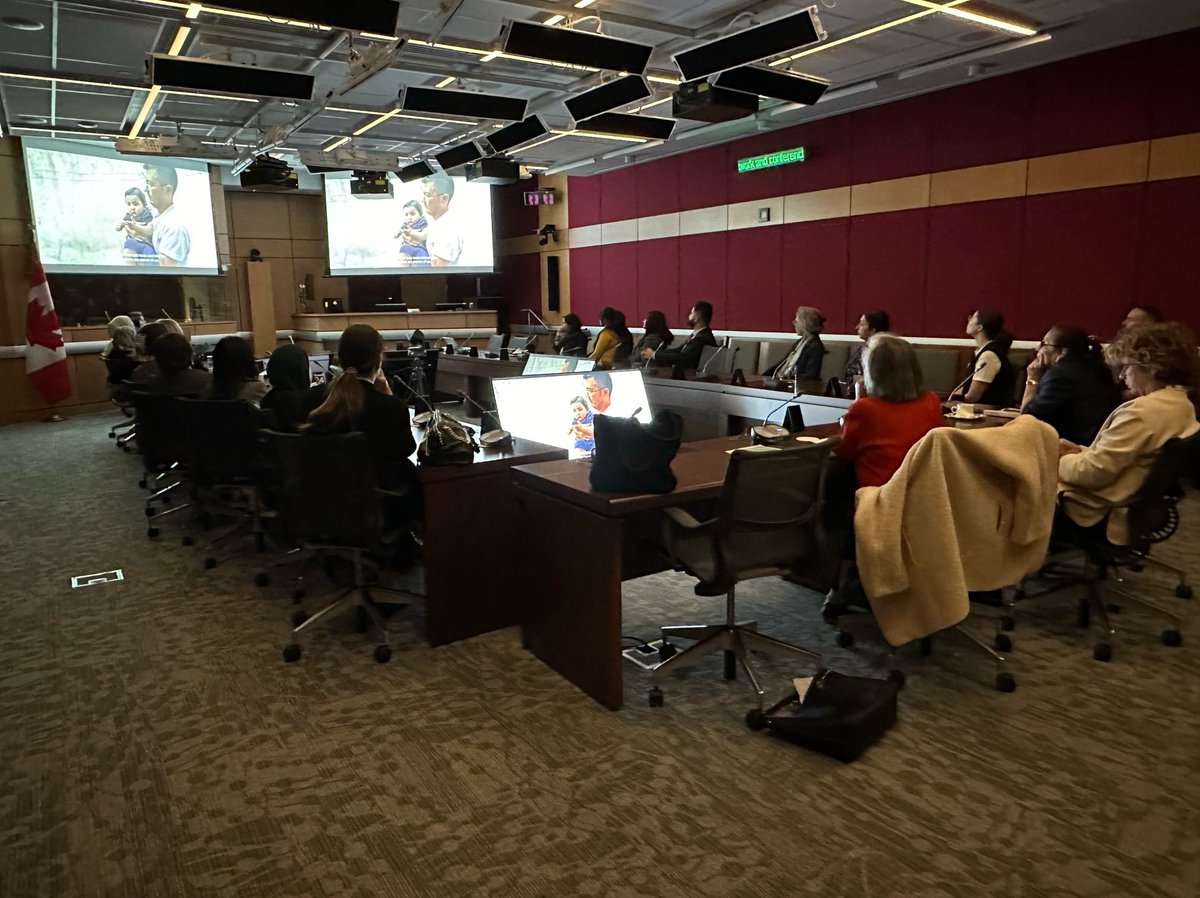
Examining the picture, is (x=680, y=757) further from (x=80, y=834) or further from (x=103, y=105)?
(x=103, y=105)

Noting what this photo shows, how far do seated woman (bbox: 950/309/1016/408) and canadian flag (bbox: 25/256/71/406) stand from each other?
10.6 metres

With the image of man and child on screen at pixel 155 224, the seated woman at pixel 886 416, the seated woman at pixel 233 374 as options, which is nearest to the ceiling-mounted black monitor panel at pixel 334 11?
the seated woman at pixel 233 374

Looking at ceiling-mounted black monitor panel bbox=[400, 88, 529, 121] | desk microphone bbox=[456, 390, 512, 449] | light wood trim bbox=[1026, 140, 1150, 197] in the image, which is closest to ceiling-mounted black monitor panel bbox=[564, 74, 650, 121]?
ceiling-mounted black monitor panel bbox=[400, 88, 529, 121]

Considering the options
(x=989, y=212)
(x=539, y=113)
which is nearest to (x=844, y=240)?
(x=989, y=212)

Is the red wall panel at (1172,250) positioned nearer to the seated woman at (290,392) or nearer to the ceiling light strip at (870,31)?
the ceiling light strip at (870,31)

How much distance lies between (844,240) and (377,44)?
5.34 meters

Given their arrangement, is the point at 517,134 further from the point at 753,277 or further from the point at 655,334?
the point at 753,277

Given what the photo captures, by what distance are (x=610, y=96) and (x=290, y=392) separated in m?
4.37

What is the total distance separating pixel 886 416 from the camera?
10.2 ft

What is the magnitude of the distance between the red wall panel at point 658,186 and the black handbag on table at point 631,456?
9.29m

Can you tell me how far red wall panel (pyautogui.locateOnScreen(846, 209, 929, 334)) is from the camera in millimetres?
8508

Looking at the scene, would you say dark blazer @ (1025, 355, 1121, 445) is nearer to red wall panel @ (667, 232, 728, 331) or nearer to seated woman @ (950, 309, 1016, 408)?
seated woman @ (950, 309, 1016, 408)

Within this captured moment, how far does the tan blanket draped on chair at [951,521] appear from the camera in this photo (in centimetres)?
288

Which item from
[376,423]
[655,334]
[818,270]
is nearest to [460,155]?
[655,334]
